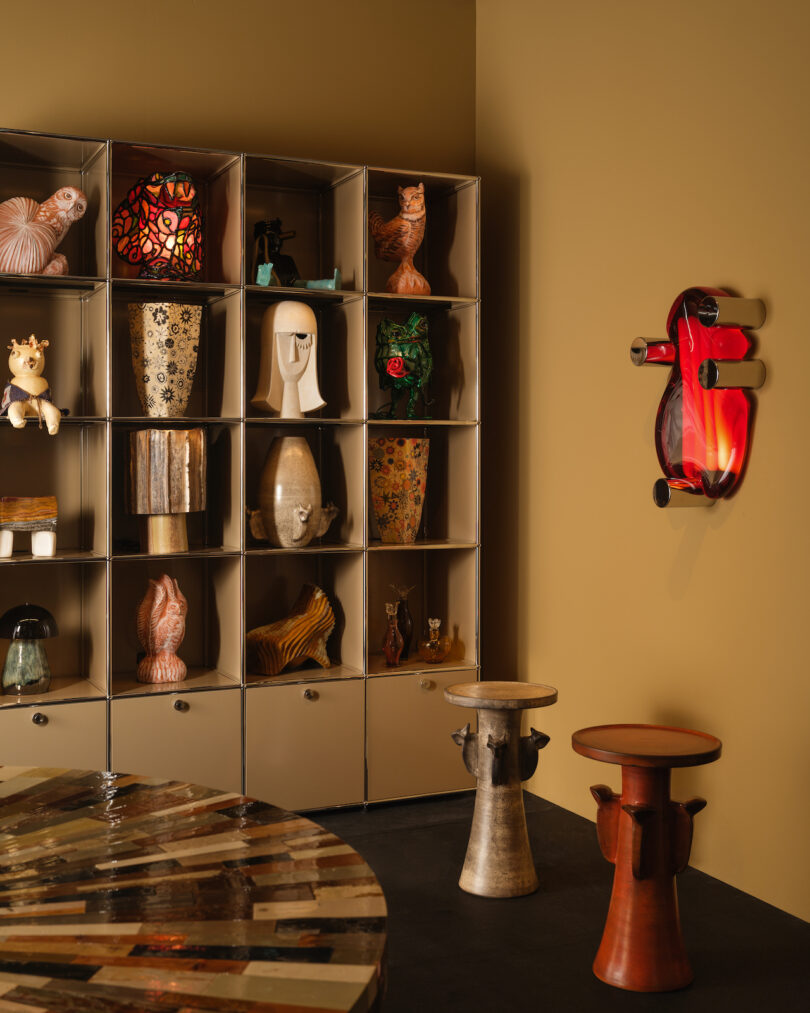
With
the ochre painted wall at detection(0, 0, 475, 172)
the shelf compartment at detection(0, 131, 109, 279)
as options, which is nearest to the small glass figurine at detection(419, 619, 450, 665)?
the shelf compartment at detection(0, 131, 109, 279)

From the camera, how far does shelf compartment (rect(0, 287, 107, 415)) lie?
339 cm

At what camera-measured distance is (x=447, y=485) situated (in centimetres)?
395

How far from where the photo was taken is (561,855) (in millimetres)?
3105

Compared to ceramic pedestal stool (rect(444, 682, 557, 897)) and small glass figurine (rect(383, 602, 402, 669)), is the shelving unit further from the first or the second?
ceramic pedestal stool (rect(444, 682, 557, 897))

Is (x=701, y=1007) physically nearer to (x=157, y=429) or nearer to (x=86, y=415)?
(x=157, y=429)

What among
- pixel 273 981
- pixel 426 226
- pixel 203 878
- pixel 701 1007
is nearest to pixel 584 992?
pixel 701 1007

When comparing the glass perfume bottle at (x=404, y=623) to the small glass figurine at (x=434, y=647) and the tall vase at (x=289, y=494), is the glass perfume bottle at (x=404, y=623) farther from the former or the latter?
the tall vase at (x=289, y=494)

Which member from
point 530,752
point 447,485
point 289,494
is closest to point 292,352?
point 289,494

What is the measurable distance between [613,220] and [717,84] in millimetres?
549

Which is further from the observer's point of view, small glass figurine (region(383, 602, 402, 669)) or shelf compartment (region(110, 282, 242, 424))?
small glass figurine (region(383, 602, 402, 669))

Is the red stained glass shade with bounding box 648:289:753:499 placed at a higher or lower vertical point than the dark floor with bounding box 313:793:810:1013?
higher

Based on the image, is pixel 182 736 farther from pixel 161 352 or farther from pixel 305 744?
pixel 161 352

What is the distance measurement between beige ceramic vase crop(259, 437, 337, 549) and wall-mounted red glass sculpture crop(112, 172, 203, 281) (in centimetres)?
66

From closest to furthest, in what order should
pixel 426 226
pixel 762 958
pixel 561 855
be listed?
pixel 762 958 → pixel 561 855 → pixel 426 226
